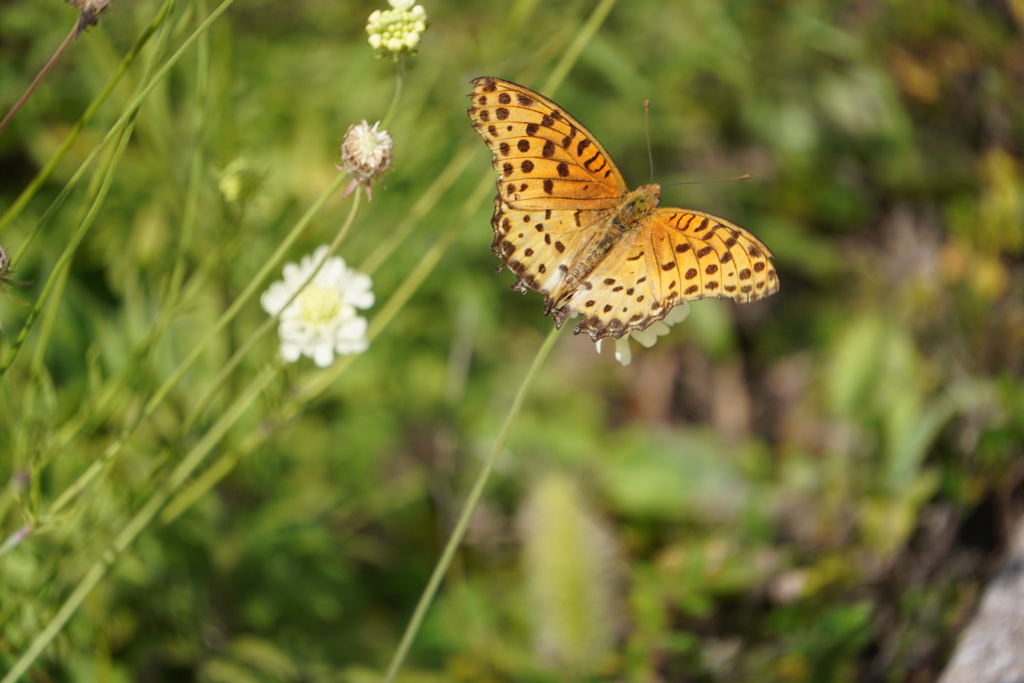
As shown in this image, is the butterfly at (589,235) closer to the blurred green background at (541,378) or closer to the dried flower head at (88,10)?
the blurred green background at (541,378)

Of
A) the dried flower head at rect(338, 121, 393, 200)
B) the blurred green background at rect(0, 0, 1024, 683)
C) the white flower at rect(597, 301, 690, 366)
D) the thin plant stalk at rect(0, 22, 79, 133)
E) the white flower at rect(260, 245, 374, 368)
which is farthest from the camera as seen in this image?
the blurred green background at rect(0, 0, 1024, 683)

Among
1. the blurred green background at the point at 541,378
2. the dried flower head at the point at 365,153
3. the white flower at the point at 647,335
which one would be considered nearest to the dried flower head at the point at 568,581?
the blurred green background at the point at 541,378

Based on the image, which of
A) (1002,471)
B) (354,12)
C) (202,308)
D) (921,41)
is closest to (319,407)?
(202,308)

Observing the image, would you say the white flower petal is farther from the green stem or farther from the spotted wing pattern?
the green stem

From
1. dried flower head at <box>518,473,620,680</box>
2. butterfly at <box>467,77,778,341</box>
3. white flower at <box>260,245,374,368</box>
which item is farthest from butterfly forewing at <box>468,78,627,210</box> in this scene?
dried flower head at <box>518,473,620,680</box>

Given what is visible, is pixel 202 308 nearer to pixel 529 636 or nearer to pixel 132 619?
pixel 132 619

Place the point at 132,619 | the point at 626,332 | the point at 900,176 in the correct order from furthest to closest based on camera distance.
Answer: the point at 900,176 < the point at 132,619 < the point at 626,332

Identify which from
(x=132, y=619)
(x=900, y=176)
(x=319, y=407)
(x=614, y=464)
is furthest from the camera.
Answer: (x=900, y=176)
